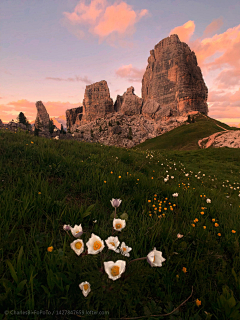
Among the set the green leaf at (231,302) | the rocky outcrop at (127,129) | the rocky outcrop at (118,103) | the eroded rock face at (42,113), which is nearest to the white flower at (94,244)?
the green leaf at (231,302)

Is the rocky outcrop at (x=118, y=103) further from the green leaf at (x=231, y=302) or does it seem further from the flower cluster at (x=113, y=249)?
the green leaf at (x=231, y=302)

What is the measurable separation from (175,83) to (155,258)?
13645 centimetres

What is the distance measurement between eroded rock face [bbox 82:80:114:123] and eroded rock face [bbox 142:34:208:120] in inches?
1309

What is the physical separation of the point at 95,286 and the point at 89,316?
0.33 m

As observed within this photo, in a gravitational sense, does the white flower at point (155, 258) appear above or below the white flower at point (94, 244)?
below

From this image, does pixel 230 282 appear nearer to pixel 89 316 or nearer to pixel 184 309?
pixel 184 309

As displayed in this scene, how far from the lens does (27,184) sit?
9.67 feet

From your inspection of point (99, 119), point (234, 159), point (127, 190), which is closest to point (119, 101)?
point (99, 119)

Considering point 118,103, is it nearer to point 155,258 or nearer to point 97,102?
point 97,102

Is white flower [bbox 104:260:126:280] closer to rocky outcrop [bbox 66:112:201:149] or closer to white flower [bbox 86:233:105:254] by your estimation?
white flower [bbox 86:233:105:254]

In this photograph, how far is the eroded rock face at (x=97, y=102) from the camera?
130 meters

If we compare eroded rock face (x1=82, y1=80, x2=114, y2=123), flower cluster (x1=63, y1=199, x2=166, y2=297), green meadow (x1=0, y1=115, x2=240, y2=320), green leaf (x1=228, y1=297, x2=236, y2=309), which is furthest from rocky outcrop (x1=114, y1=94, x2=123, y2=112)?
green leaf (x1=228, y1=297, x2=236, y2=309)

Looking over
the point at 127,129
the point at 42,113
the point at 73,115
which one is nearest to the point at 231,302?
the point at 127,129

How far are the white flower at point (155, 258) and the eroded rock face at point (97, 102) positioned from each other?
134706mm
